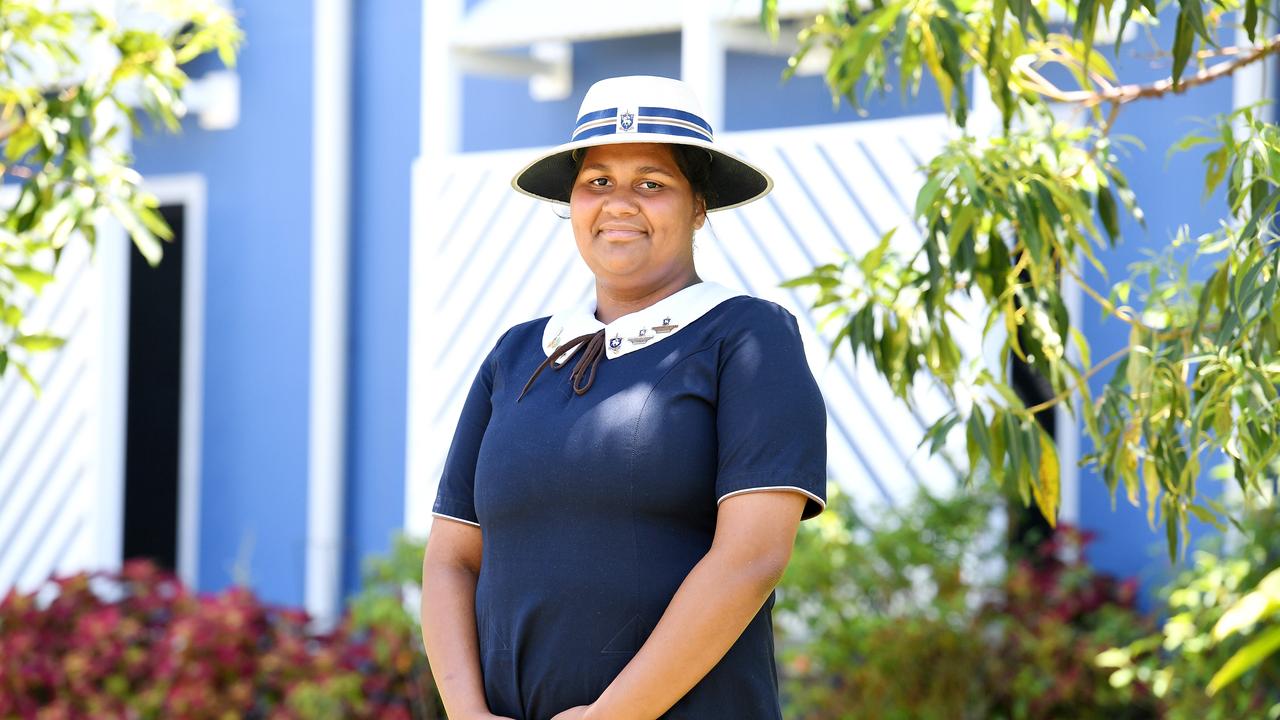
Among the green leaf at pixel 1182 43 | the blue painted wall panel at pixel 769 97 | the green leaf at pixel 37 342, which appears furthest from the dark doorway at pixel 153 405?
the green leaf at pixel 1182 43

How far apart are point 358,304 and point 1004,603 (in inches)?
137

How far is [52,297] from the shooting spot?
24.7 feet

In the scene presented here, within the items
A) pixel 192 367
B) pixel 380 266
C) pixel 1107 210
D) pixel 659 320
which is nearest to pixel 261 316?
pixel 192 367

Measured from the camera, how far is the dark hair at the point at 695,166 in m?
2.70

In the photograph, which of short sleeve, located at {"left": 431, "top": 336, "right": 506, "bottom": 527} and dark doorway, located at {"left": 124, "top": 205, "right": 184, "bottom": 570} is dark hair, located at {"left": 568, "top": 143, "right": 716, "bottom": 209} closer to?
short sleeve, located at {"left": 431, "top": 336, "right": 506, "bottom": 527}

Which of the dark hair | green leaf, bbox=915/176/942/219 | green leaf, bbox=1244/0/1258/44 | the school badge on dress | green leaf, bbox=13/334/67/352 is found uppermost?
green leaf, bbox=1244/0/1258/44

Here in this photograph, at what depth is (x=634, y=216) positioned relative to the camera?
2.64m

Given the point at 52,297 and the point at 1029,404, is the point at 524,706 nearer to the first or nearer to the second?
the point at 1029,404

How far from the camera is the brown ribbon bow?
260 centimetres

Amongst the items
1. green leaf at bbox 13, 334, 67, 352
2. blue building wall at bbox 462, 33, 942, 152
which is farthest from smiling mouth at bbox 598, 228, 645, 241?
blue building wall at bbox 462, 33, 942, 152

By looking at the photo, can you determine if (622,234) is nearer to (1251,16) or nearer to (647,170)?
(647,170)

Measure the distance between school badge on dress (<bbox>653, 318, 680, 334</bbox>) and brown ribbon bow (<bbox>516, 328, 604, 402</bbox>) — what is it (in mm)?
98

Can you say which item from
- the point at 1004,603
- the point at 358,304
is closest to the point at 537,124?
the point at 358,304

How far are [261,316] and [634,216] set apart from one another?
18.2 feet
